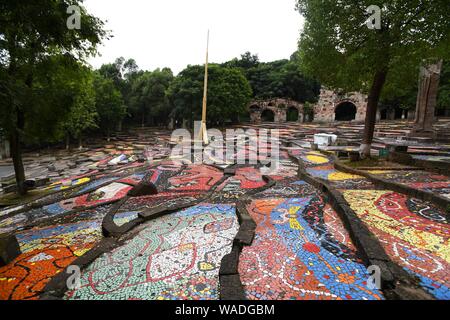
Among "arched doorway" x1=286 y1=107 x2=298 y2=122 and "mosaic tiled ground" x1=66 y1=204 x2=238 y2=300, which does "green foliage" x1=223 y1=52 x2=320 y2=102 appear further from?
"mosaic tiled ground" x1=66 y1=204 x2=238 y2=300

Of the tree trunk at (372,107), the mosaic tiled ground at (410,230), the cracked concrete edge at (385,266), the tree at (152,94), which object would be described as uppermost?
the tree at (152,94)

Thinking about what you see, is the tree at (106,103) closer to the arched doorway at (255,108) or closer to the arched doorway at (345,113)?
the arched doorway at (255,108)

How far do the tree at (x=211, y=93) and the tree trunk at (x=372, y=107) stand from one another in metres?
23.7

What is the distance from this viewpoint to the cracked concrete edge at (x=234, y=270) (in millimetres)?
2594

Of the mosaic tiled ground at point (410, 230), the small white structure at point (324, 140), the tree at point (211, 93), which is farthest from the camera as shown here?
the tree at point (211, 93)

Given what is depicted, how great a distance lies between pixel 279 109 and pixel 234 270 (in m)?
39.8

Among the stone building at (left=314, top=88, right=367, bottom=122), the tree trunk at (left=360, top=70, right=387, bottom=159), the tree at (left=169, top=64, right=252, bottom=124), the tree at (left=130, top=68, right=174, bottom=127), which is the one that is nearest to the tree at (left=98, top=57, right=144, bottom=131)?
the tree at (left=130, top=68, right=174, bottom=127)

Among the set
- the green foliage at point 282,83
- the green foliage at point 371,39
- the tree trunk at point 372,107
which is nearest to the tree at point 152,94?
the green foliage at point 282,83

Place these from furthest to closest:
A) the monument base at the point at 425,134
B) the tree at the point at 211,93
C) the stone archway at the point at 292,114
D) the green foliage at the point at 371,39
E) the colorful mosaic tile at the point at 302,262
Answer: the stone archway at the point at 292,114
the tree at the point at 211,93
the monument base at the point at 425,134
the green foliage at the point at 371,39
the colorful mosaic tile at the point at 302,262

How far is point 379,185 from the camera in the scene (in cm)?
692

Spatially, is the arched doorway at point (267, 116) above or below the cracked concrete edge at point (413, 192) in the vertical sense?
above

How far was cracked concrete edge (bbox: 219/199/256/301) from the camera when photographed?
259 centimetres
